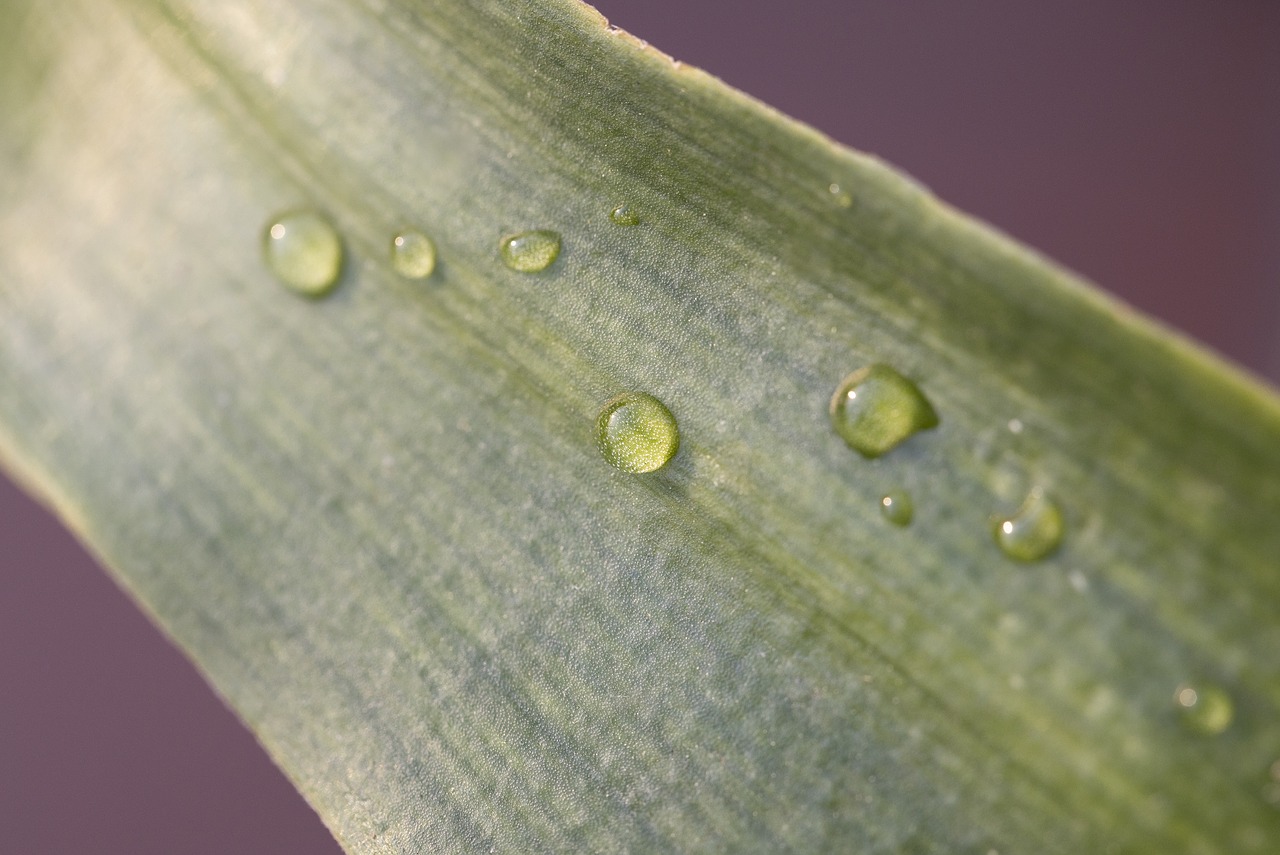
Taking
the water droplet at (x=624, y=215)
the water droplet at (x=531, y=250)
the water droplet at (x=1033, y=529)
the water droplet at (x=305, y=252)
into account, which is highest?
the water droplet at (x=305, y=252)

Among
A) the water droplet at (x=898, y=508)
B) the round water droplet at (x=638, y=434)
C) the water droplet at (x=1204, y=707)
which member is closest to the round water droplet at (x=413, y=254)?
the round water droplet at (x=638, y=434)

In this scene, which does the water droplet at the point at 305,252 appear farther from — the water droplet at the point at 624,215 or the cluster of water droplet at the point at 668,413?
the water droplet at the point at 624,215

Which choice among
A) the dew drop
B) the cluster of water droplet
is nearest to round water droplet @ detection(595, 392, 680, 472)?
the cluster of water droplet

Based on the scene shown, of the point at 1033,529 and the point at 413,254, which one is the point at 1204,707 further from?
the point at 413,254

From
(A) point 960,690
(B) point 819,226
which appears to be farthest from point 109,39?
(A) point 960,690

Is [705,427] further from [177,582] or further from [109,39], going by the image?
[109,39]

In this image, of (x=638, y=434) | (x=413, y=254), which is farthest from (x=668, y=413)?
(x=413, y=254)
